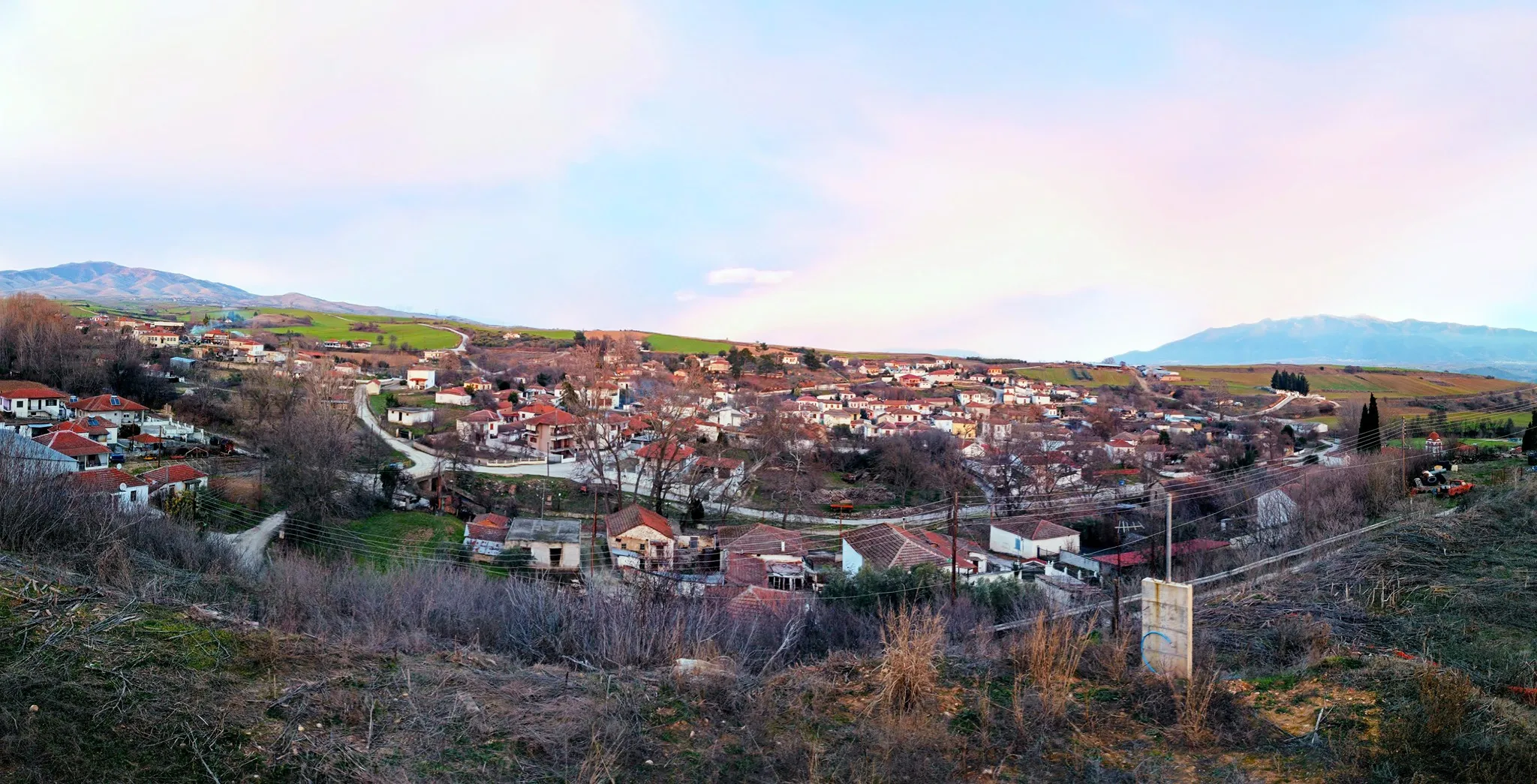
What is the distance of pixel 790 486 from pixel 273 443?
62.1ft

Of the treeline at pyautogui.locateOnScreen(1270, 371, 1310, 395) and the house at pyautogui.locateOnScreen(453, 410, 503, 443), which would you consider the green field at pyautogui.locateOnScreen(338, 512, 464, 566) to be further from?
the treeline at pyautogui.locateOnScreen(1270, 371, 1310, 395)

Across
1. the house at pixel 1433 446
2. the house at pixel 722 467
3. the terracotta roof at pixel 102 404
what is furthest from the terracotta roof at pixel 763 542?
the terracotta roof at pixel 102 404

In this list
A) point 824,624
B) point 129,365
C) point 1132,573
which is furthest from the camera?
point 129,365

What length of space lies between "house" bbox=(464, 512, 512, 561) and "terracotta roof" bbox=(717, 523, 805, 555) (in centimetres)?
622

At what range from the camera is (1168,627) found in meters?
5.36

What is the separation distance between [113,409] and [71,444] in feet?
27.3

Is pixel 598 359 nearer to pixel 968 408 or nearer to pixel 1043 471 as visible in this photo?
pixel 1043 471

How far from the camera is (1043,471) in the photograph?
31.5 m

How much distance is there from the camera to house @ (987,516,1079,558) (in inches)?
862

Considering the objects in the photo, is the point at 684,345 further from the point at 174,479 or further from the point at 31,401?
the point at 174,479

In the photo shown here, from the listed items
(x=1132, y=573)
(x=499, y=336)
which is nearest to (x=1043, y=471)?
(x=1132, y=573)

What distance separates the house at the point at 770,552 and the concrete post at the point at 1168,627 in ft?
37.2

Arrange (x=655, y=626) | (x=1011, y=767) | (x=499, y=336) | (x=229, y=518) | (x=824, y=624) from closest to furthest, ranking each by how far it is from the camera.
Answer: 1. (x=1011, y=767)
2. (x=655, y=626)
3. (x=824, y=624)
4. (x=229, y=518)
5. (x=499, y=336)

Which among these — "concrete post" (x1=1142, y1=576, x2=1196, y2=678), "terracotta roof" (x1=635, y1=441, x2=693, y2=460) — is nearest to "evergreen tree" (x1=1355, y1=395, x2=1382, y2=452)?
"terracotta roof" (x1=635, y1=441, x2=693, y2=460)
